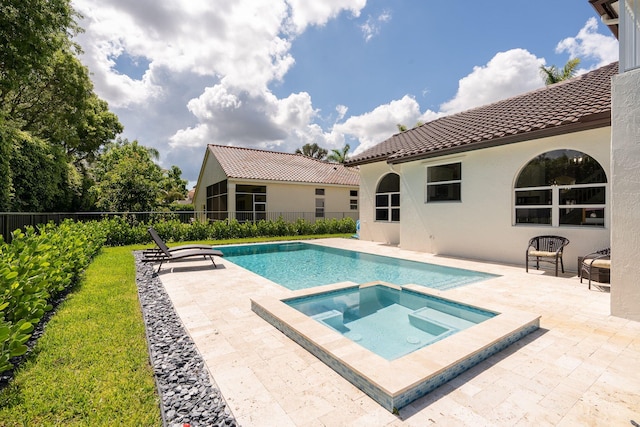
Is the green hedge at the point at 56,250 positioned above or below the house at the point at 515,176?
below

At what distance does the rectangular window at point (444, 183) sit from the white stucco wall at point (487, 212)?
0.23m

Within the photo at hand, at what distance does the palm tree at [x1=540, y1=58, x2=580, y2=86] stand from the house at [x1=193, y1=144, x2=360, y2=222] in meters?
18.9

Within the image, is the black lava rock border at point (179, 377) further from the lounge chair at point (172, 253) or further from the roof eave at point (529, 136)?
the roof eave at point (529, 136)

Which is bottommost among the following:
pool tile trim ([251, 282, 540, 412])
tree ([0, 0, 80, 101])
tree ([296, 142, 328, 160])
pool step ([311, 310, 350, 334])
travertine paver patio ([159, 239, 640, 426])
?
pool step ([311, 310, 350, 334])

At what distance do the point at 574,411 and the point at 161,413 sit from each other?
3631 mm

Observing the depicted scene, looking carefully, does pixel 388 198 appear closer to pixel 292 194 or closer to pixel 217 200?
pixel 292 194

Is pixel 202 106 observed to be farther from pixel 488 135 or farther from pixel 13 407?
pixel 13 407

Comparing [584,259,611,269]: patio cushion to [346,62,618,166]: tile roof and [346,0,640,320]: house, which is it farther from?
[346,62,618,166]: tile roof

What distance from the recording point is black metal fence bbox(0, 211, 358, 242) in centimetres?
916

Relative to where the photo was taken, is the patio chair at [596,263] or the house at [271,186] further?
the house at [271,186]

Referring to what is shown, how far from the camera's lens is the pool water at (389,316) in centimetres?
457

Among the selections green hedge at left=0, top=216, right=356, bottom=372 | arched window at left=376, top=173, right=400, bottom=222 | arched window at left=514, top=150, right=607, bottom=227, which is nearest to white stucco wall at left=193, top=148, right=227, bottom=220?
green hedge at left=0, top=216, right=356, bottom=372

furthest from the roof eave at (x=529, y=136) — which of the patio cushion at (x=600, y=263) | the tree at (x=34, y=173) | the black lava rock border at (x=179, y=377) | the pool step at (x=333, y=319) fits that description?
the tree at (x=34, y=173)

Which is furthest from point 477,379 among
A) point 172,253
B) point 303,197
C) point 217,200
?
point 217,200
